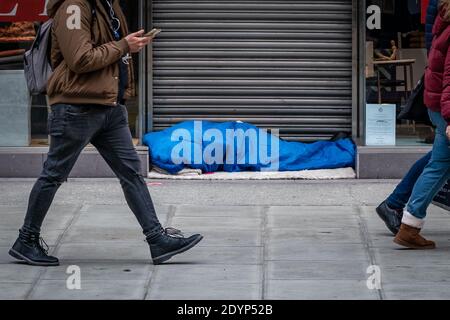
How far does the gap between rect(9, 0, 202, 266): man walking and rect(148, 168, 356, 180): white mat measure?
3414 millimetres

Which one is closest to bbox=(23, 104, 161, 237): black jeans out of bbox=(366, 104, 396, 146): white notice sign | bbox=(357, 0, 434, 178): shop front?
bbox=(357, 0, 434, 178): shop front

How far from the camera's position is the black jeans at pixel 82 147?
6.75 meters

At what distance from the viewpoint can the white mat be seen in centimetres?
1039

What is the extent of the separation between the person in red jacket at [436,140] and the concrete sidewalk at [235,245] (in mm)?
144

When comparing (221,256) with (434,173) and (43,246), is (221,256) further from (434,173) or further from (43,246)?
(434,173)

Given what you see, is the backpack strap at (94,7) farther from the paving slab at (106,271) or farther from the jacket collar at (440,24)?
the jacket collar at (440,24)

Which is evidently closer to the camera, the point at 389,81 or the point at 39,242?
the point at 39,242

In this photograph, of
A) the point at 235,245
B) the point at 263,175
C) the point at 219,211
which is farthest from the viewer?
the point at 263,175

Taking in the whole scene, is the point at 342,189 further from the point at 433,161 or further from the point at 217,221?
the point at 433,161

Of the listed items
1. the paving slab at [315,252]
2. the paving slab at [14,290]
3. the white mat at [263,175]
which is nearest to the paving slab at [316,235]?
the paving slab at [315,252]

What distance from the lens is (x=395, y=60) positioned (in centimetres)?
1055

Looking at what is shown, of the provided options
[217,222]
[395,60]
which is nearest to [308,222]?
[217,222]

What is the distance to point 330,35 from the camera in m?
10.7

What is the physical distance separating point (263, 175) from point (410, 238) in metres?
3.20
